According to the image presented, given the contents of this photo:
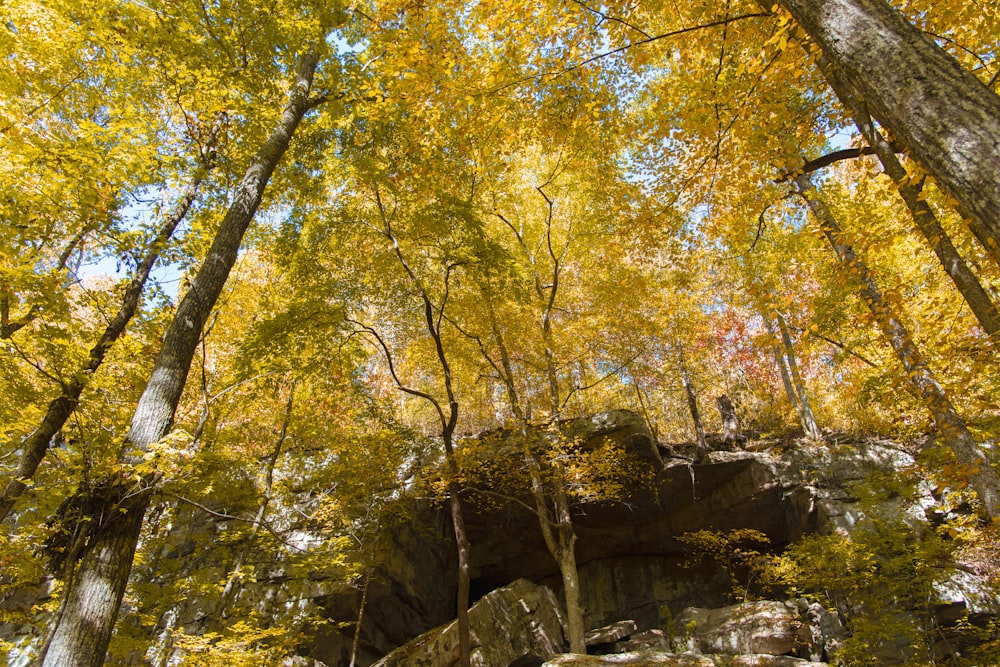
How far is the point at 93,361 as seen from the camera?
5824 mm

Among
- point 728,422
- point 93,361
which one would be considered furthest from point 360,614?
point 728,422

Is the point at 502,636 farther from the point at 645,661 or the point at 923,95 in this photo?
the point at 923,95

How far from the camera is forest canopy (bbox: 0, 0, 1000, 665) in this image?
12.6ft

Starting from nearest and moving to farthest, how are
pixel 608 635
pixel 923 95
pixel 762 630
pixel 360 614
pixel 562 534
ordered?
1. pixel 923 95
2. pixel 762 630
3. pixel 360 614
4. pixel 562 534
5. pixel 608 635

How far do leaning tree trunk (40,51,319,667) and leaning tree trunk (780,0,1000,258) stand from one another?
5.11 metres

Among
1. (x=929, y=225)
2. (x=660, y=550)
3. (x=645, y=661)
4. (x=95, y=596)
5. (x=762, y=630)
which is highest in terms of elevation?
(x=929, y=225)

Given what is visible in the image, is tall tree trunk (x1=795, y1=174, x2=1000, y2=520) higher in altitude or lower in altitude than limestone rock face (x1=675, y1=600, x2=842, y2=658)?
higher

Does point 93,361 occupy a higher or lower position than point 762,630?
higher

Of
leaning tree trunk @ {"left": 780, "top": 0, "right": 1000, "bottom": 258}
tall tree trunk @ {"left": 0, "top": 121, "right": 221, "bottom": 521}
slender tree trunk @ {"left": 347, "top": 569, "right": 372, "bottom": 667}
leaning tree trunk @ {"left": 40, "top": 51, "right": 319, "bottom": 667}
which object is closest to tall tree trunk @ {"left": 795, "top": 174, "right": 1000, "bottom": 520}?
leaning tree trunk @ {"left": 780, "top": 0, "right": 1000, "bottom": 258}

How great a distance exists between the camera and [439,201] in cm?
969

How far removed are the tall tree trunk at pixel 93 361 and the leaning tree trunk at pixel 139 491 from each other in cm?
98

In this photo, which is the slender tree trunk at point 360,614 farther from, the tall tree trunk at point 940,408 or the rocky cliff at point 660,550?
the tall tree trunk at point 940,408

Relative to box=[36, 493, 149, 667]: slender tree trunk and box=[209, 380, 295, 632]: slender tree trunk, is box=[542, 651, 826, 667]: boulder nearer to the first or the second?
box=[36, 493, 149, 667]: slender tree trunk

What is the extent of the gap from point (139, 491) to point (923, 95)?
5360mm
